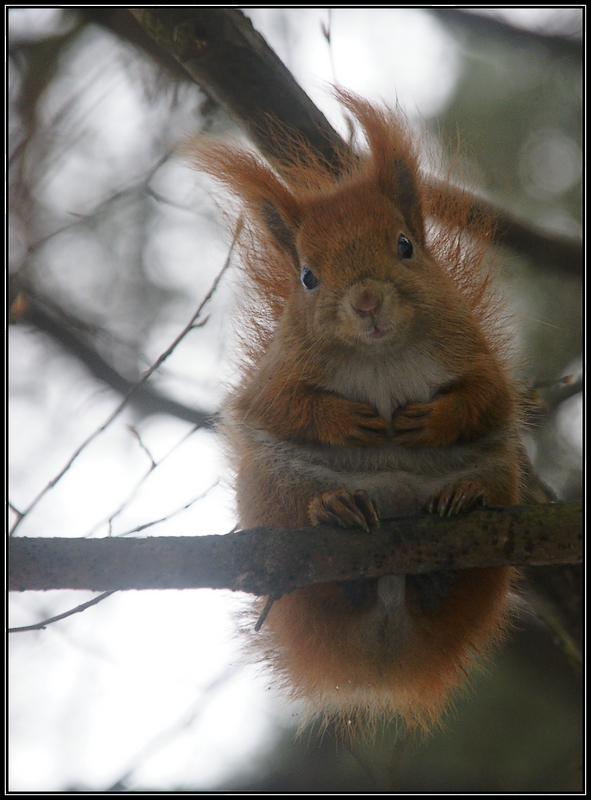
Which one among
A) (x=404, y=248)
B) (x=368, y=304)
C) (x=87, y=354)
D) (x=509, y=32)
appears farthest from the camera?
(x=87, y=354)

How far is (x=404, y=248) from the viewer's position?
2275 mm

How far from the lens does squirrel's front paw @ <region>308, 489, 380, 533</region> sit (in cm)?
188

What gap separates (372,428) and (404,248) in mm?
593

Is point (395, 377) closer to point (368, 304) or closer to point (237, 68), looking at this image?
point (368, 304)

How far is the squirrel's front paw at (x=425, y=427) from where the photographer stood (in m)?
2.08

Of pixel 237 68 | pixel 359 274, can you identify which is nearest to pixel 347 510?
pixel 359 274

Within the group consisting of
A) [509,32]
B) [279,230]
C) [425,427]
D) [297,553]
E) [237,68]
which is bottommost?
[297,553]

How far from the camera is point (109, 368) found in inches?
145

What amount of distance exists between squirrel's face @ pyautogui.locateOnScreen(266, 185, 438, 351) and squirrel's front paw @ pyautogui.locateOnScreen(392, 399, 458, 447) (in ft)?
0.72

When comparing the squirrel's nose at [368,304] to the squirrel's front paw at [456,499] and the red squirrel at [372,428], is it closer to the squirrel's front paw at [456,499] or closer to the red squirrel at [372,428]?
the red squirrel at [372,428]

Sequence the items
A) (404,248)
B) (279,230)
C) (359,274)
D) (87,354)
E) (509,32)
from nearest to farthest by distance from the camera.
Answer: (359,274)
(404,248)
(279,230)
(509,32)
(87,354)

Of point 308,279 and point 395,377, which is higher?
point 308,279

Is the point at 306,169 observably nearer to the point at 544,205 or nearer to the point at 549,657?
the point at 544,205

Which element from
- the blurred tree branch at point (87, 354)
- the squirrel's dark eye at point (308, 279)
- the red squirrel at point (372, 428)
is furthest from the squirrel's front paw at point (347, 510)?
the blurred tree branch at point (87, 354)
